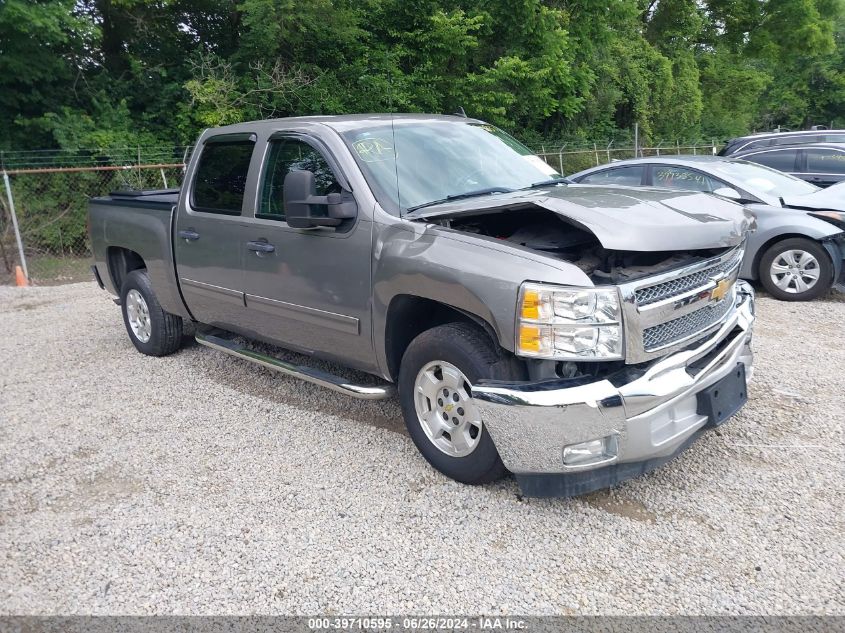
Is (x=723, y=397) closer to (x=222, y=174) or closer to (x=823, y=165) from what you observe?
(x=222, y=174)

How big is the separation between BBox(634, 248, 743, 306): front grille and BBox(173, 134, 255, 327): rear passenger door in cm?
291

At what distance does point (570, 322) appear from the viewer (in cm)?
309

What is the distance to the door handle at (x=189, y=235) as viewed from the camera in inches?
209

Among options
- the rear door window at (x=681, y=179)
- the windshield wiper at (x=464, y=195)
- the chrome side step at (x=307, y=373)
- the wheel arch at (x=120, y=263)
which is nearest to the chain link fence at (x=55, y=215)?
the wheel arch at (x=120, y=263)

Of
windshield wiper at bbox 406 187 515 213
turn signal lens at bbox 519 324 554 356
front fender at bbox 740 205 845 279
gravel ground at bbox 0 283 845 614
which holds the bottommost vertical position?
gravel ground at bbox 0 283 845 614

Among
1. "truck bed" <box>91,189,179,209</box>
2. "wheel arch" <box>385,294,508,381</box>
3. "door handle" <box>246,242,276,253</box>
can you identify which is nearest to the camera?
"wheel arch" <box>385,294,508,381</box>

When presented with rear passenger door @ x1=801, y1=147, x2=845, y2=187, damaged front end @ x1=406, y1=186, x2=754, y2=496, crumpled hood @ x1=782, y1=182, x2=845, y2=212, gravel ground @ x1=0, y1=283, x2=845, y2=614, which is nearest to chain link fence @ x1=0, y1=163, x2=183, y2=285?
gravel ground @ x1=0, y1=283, x2=845, y2=614

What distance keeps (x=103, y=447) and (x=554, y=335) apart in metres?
3.19

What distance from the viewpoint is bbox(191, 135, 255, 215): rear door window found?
4.96m

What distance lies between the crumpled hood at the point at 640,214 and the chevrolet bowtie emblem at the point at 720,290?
0.74 ft

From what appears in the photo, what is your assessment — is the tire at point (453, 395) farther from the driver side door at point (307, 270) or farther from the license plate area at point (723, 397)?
the license plate area at point (723, 397)

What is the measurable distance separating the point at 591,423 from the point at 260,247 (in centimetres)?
264

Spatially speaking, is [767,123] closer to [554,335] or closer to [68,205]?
[68,205]

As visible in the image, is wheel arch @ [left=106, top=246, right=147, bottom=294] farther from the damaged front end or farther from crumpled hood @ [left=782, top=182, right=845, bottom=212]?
crumpled hood @ [left=782, top=182, right=845, bottom=212]
